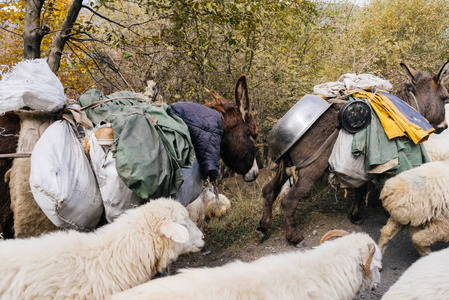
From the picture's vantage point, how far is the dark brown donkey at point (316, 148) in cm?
438

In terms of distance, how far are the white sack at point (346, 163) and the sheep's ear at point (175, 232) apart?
2558 mm

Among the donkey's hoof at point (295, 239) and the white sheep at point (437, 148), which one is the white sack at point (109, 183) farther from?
the white sheep at point (437, 148)

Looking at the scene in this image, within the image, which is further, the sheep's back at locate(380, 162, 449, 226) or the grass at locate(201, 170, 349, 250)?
the grass at locate(201, 170, 349, 250)

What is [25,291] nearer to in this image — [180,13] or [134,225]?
[134,225]

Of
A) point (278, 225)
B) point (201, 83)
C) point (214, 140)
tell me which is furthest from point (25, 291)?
point (201, 83)

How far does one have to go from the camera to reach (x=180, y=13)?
18.9ft

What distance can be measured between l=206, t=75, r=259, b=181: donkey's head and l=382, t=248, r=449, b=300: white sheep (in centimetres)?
250

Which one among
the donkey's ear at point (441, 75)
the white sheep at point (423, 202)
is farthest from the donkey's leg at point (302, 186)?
the donkey's ear at point (441, 75)

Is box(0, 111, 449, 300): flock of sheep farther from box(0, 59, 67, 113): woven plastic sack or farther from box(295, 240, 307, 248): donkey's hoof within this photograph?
box(295, 240, 307, 248): donkey's hoof

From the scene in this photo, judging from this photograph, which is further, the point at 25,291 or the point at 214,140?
the point at 214,140

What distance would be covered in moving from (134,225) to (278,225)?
3409 mm

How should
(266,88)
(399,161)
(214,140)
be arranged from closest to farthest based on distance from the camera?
(214,140), (399,161), (266,88)

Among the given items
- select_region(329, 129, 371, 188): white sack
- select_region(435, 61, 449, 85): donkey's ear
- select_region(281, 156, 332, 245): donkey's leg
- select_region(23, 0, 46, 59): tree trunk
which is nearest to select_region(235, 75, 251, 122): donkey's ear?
select_region(281, 156, 332, 245): donkey's leg

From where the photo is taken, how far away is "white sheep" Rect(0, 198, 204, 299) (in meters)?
2.03
